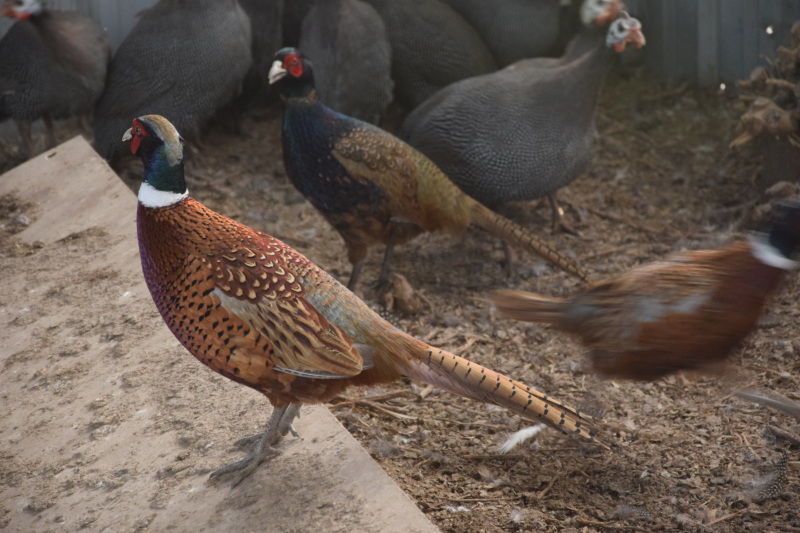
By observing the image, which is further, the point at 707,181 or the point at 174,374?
the point at 707,181

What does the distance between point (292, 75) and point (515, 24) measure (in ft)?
8.01

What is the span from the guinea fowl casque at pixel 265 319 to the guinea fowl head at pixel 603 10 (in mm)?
2828

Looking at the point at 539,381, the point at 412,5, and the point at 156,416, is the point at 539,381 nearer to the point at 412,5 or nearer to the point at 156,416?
the point at 156,416

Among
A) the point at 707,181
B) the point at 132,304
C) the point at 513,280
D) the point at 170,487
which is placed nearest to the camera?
the point at 170,487

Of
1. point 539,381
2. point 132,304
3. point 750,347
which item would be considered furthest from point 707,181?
point 132,304

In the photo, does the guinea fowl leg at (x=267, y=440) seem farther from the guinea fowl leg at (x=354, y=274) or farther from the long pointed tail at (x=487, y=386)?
the guinea fowl leg at (x=354, y=274)

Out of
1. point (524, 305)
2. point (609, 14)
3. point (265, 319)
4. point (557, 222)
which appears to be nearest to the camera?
point (265, 319)

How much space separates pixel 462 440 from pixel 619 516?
717 mm

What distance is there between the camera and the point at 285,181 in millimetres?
5941

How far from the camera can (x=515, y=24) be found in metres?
6.21

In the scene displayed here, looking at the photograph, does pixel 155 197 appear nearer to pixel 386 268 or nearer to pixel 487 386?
pixel 487 386

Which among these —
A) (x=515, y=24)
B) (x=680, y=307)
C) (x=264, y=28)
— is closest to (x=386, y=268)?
(x=680, y=307)

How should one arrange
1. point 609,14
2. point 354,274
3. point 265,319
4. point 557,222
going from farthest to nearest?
point 557,222 < point 609,14 < point 354,274 < point 265,319

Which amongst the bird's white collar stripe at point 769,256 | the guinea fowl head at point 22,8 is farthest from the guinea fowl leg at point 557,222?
the guinea fowl head at point 22,8
